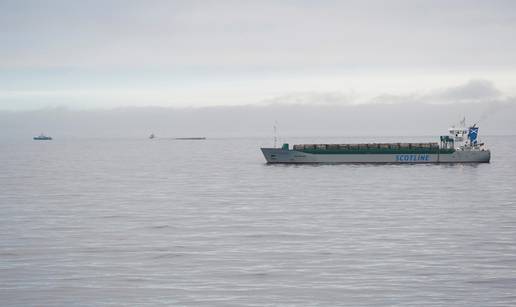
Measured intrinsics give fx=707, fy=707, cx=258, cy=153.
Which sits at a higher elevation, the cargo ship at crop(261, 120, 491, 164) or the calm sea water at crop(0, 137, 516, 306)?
the cargo ship at crop(261, 120, 491, 164)

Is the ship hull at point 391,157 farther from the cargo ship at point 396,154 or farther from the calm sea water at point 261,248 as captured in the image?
the calm sea water at point 261,248

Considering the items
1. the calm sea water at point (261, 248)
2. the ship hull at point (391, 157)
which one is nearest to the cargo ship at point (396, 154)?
the ship hull at point (391, 157)

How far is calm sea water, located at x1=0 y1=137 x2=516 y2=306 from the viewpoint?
91.9ft

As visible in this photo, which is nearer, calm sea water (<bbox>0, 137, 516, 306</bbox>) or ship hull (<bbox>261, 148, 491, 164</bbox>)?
calm sea water (<bbox>0, 137, 516, 306</bbox>)

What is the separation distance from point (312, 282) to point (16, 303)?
11821mm

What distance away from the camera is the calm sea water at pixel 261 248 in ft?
91.9

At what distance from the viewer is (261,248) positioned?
38.3 metres

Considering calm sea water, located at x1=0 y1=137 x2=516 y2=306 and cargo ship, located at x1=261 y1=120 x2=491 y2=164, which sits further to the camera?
cargo ship, located at x1=261 y1=120 x2=491 y2=164

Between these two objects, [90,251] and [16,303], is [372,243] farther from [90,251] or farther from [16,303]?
[16,303]

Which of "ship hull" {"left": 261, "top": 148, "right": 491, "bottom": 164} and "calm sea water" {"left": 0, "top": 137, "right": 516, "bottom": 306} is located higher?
"ship hull" {"left": 261, "top": 148, "right": 491, "bottom": 164}

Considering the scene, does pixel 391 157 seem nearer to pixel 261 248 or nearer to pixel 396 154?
pixel 396 154

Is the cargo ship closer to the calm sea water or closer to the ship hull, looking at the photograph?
the ship hull

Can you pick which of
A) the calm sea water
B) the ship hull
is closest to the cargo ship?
the ship hull

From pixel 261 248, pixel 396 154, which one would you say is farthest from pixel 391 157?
pixel 261 248
